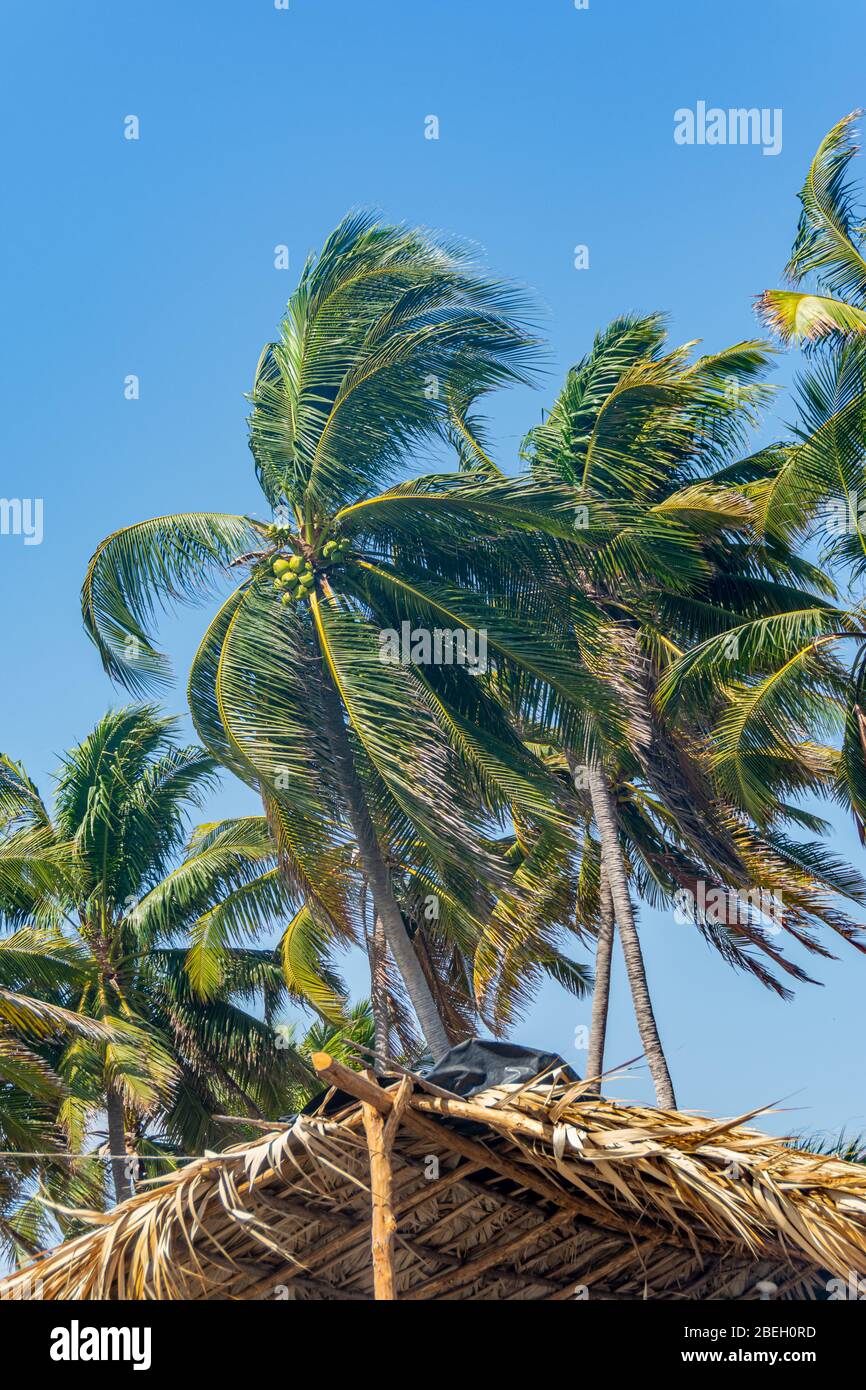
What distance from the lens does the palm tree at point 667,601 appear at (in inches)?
635

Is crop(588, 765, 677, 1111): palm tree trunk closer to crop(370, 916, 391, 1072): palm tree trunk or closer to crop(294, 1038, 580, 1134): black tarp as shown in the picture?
crop(370, 916, 391, 1072): palm tree trunk

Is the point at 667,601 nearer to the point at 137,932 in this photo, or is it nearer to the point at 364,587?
the point at 364,587

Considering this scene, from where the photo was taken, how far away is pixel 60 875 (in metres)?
16.0

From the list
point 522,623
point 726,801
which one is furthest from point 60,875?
point 726,801

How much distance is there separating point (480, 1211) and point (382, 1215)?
166 cm

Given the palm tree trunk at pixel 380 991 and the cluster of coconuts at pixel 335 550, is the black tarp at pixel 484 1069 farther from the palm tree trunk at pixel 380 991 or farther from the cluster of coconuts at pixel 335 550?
the palm tree trunk at pixel 380 991

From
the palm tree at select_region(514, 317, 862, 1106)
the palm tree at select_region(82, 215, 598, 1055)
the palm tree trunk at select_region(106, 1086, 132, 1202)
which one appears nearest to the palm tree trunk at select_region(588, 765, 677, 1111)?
the palm tree at select_region(514, 317, 862, 1106)

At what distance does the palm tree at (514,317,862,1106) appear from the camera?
16125mm

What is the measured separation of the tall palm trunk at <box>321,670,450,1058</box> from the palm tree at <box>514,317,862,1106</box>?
379 cm

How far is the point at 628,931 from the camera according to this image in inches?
629

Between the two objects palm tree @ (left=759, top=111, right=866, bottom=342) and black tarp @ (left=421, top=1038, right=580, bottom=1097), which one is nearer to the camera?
black tarp @ (left=421, top=1038, right=580, bottom=1097)

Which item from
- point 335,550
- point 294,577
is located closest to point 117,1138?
point 294,577
